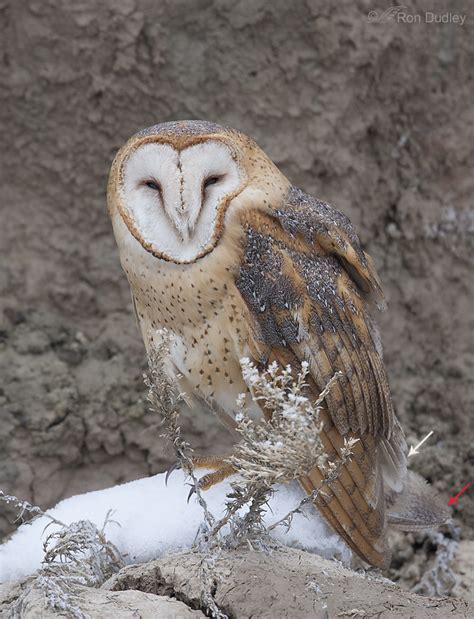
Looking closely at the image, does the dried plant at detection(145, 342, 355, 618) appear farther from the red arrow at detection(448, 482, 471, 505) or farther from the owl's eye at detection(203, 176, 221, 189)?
the red arrow at detection(448, 482, 471, 505)

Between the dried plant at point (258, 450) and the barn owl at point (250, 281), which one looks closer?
the dried plant at point (258, 450)

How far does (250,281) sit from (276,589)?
0.85 metres

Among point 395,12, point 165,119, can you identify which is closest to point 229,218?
point 165,119

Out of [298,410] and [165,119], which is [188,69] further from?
[298,410]

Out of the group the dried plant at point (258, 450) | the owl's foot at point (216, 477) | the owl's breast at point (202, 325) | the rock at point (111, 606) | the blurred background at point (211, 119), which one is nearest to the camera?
the dried plant at point (258, 450)

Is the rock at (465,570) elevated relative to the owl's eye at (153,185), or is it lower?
lower

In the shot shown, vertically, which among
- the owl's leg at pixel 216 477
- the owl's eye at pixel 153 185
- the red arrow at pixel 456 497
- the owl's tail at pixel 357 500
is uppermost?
the owl's eye at pixel 153 185

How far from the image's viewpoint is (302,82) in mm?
4148

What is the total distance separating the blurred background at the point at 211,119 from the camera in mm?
4035

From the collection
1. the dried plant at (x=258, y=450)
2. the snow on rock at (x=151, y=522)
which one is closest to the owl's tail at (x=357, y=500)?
the snow on rock at (x=151, y=522)

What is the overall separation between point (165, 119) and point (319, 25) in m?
0.77

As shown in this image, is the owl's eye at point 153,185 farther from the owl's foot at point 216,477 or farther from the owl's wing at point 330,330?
the owl's foot at point 216,477

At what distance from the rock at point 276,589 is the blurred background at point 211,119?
176 centimetres

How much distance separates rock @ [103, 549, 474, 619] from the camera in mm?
2152
